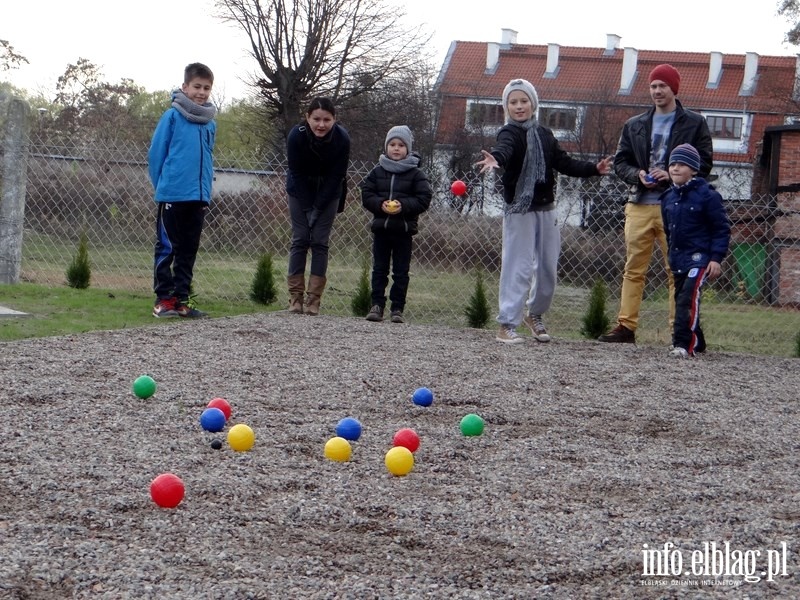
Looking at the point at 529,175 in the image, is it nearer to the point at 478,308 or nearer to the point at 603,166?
the point at 603,166

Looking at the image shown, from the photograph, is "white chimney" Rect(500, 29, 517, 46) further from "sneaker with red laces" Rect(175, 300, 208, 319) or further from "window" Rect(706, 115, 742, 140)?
"sneaker with red laces" Rect(175, 300, 208, 319)

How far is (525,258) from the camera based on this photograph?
26.4ft

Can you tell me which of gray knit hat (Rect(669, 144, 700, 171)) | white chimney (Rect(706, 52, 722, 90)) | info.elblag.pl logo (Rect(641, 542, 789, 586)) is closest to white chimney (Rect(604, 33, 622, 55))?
white chimney (Rect(706, 52, 722, 90))

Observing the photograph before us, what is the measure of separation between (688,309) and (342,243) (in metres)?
4.62

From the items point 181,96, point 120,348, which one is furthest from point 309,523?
point 181,96

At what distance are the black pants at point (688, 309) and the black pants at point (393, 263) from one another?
2388 mm

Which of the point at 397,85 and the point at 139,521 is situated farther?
the point at 397,85

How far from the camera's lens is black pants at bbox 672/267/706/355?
24.9 ft

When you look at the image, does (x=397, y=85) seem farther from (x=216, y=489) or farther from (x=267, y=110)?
(x=216, y=489)

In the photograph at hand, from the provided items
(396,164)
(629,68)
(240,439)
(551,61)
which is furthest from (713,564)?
(551,61)

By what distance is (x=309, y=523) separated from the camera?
3338 millimetres

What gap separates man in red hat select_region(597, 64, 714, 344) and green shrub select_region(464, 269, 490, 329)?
1556mm

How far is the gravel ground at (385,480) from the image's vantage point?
9.43ft

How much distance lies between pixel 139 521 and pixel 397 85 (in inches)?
1215
